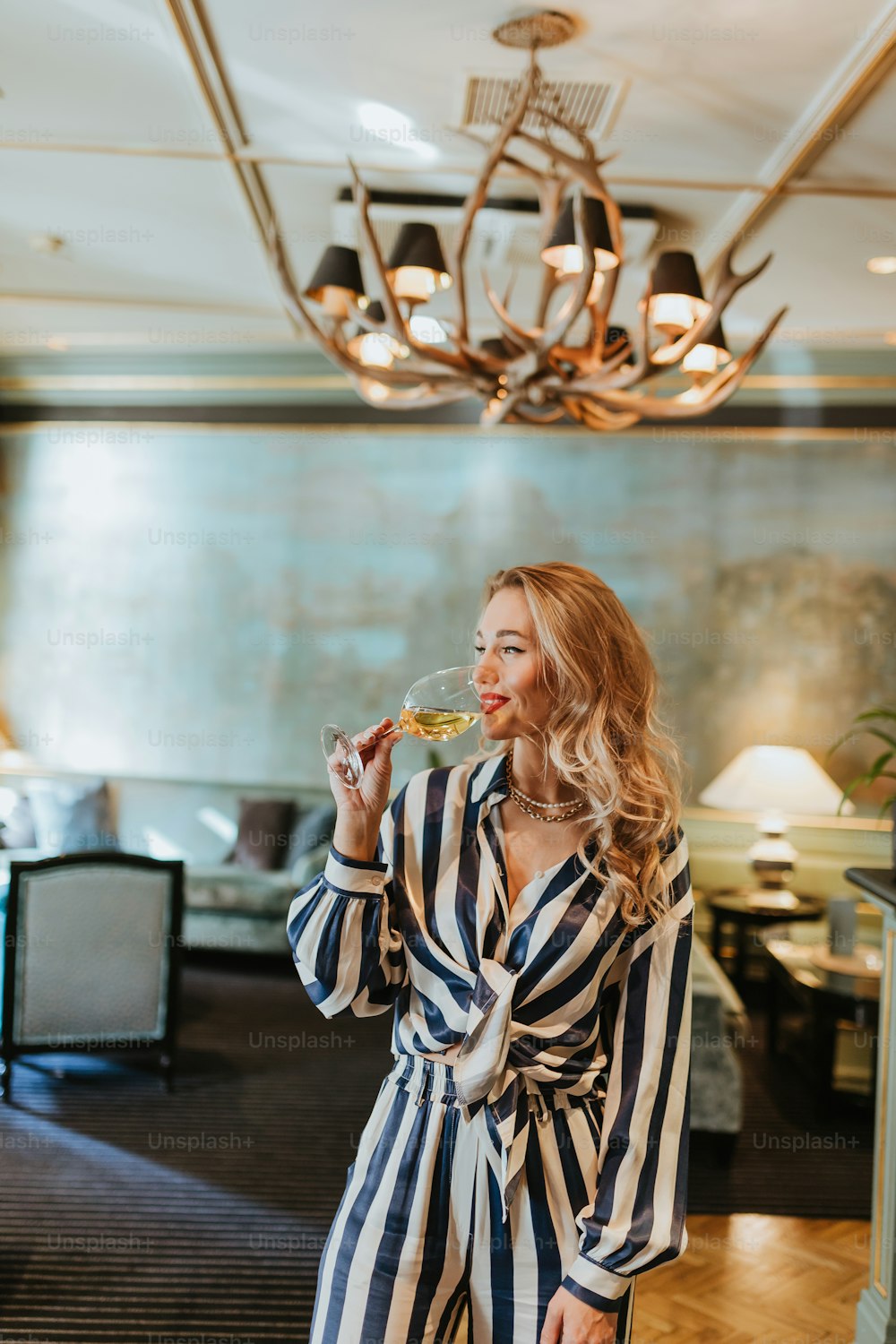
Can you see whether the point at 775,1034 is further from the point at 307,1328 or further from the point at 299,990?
the point at 307,1328

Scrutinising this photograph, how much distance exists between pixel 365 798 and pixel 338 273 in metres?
2.42

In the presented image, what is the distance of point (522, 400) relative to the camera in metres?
3.34

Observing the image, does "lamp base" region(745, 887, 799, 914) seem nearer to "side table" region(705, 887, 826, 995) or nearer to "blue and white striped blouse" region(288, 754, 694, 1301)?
"side table" region(705, 887, 826, 995)

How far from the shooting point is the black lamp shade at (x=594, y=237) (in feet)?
9.78

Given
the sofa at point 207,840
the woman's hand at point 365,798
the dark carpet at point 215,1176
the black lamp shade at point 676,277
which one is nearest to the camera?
the woman's hand at point 365,798

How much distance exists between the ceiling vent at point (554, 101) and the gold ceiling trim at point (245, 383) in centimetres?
291

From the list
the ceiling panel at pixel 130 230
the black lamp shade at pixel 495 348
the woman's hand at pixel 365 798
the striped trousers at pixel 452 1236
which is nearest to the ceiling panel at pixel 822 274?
the black lamp shade at pixel 495 348

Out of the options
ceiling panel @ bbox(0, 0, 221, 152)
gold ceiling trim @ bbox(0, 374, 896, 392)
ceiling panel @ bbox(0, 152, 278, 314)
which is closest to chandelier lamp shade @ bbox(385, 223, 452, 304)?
ceiling panel @ bbox(0, 0, 221, 152)

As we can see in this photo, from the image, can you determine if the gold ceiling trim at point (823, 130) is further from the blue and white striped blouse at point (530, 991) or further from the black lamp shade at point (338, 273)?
the blue and white striped blouse at point (530, 991)

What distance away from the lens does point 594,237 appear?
9.69ft

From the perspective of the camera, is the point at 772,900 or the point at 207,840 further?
the point at 207,840

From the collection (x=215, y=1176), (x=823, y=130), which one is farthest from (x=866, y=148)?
(x=215, y=1176)

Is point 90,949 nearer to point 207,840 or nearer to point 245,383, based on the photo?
point 207,840

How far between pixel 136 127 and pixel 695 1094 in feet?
11.8
